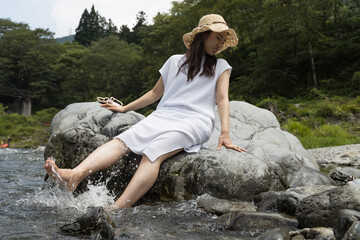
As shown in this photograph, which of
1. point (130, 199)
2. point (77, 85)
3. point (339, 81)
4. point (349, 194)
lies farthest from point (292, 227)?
point (77, 85)

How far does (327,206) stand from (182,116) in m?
1.51

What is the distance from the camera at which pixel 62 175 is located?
9.69ft

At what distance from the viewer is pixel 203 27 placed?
3.49m

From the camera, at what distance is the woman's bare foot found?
287cm

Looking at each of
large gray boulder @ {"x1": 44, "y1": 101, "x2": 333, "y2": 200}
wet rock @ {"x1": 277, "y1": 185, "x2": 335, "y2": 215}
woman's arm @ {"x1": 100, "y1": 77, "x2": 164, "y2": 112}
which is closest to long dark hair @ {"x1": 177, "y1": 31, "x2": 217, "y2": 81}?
woman's arm @ {"x1": 100, "y1": 77, "x2": 164, "y2": 112}

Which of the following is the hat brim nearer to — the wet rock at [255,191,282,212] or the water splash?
the wet rock at [255,191,282,212]

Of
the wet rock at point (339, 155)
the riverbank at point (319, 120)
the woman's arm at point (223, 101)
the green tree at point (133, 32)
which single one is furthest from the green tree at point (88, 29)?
the woman's arm at point (223, 101)

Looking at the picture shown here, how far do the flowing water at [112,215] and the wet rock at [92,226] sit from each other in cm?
6

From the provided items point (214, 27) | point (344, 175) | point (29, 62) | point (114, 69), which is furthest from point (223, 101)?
point (29, 62)

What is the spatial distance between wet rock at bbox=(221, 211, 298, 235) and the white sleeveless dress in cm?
93

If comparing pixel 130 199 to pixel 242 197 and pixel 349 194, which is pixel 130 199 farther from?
pixel 349 194

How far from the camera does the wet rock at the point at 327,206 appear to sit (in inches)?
96.8

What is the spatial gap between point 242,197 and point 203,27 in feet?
5.32

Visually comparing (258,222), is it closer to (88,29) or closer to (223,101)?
(223,101)
